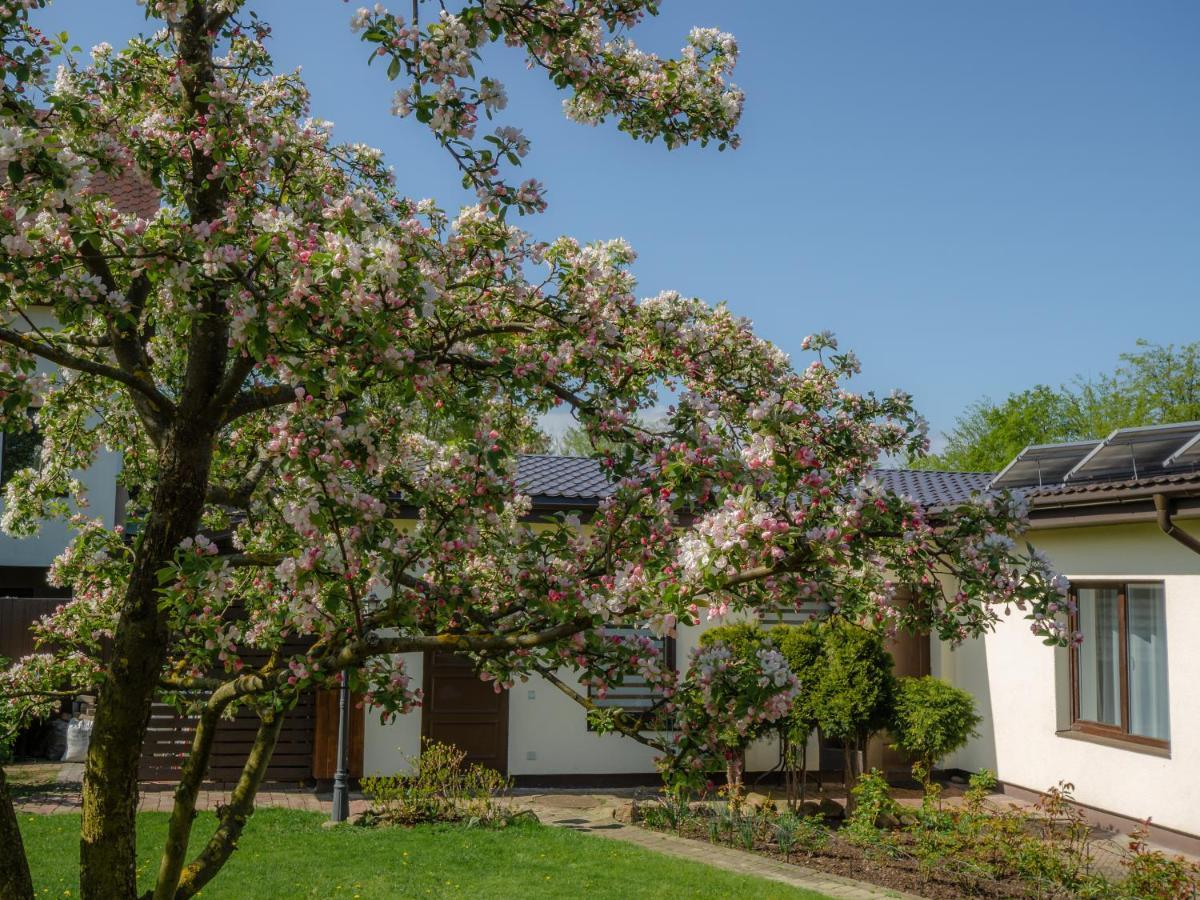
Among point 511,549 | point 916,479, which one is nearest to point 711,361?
point 511,549

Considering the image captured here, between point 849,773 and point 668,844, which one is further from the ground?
point 849,773

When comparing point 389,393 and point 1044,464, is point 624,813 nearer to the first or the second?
point 1044,464

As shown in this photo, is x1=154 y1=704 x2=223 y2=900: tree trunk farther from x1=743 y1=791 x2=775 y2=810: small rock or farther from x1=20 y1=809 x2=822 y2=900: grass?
x1=743 y1=791 x2=775 y2=810: small rock

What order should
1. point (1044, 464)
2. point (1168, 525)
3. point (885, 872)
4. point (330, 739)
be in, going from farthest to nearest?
point (330, 739) < point (1044, 464) < point (1168, 525) < point (885, 872)

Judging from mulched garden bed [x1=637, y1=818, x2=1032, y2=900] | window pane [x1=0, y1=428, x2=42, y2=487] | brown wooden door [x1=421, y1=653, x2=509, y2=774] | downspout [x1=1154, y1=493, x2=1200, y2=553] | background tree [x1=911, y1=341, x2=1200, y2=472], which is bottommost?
mulched garden bed [x1=637, y1=818, x2=1032, y2=900]

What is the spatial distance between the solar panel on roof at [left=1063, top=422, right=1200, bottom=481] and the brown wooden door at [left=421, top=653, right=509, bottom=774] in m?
6.89

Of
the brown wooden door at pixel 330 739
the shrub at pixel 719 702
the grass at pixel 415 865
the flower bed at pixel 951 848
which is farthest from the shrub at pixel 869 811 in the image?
the shrub at pixel 719 702

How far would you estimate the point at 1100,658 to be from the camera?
1114 cm

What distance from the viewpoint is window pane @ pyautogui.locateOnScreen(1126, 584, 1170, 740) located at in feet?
33.4

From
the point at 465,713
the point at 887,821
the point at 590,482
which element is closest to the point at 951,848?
the point at 887,821

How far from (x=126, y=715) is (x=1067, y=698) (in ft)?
33.4

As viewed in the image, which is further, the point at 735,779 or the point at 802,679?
the point at 735,779

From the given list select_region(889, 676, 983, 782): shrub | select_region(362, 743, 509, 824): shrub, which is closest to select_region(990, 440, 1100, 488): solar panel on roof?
select_region(889, 676, 983, 782): shrub

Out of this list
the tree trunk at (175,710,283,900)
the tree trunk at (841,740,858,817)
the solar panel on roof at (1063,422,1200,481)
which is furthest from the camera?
the tree trunk at (841,740,858,817)
